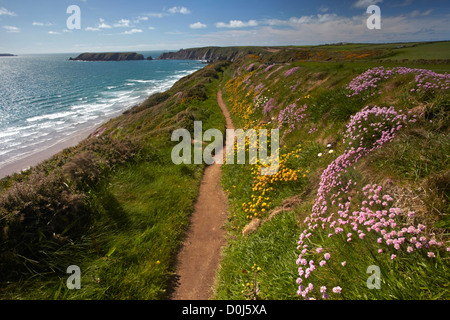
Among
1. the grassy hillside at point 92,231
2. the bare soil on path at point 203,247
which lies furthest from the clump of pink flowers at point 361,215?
the grassy hillside at point 92,231

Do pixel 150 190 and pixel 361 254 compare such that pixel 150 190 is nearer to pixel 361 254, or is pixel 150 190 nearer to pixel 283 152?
pixel 283 152

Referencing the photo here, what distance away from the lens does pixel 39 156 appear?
25.3 meters

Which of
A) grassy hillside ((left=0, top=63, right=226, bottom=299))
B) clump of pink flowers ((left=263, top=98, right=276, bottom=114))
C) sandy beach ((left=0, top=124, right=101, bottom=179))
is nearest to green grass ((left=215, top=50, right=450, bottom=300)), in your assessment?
grassy hillside ((left=0, top=63, right=226, bottom=299))

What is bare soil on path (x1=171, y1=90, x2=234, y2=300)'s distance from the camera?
5109 mm

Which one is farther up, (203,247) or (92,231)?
(92,231)

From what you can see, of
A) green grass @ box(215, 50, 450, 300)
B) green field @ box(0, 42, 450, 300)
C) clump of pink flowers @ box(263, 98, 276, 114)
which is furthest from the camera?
clump of pink flowers @ box(263, 98, 276, 114)

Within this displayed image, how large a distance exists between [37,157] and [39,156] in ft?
1.21

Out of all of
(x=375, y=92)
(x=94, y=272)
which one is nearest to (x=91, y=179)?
(x=94, y=272)

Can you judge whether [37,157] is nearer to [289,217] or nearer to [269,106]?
[269,106]

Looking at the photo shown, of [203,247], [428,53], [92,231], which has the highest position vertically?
[428,53]

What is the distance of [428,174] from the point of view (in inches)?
147

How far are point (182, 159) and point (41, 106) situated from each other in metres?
59.5

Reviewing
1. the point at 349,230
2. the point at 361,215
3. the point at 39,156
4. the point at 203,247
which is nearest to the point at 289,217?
the point at 349,230

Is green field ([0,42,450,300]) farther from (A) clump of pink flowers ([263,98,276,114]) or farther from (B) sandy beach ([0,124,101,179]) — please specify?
(B) sandy beach ([0,124,101,179])
